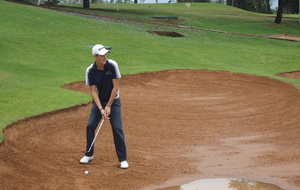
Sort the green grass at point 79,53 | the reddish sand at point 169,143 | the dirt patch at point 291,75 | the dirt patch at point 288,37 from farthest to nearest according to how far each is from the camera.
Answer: the dirt patch at point 288,37 → the dirt patch at point 291,75 → the green grass at point 79,53 → the reddish sand at point 169,143

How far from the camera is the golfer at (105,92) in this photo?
11.7 meters

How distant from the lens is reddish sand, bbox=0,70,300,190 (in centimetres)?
1152

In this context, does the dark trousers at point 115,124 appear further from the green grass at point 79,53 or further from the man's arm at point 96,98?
the green grass at point 79,53

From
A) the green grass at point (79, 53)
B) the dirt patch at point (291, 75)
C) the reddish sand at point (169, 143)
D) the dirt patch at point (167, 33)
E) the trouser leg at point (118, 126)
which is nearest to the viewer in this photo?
the reddish sand at point (169, 143)

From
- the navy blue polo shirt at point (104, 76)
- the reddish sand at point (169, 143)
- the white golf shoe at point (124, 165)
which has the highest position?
the navy blue polo shirt at point (104, 76)

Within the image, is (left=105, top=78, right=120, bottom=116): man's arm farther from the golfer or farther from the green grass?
the green grass

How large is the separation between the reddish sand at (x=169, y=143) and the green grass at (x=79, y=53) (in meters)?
1.54

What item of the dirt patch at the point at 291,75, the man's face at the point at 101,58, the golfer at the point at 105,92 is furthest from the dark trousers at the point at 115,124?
the dirt patch at the point at 291,75

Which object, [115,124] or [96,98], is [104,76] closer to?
[96,98]

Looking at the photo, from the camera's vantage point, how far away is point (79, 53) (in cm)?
2945

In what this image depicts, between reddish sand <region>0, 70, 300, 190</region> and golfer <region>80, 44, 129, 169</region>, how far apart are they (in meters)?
0.68

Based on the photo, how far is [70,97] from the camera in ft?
62.4

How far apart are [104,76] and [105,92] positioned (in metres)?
0.35

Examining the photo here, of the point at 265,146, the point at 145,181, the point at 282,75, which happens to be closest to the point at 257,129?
the point at 265,146
